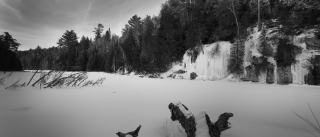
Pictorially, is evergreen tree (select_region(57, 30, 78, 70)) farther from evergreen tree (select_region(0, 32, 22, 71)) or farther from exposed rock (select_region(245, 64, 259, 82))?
exposed rock (select_region(245, 64, 259, 82))

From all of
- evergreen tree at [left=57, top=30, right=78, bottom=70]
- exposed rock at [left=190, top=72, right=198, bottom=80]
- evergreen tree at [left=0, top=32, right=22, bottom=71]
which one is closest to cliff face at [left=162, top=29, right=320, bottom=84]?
exposed rock at [left=190, top=72, right=198, bottom=80]

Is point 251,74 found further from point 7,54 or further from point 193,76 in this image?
point 7,54

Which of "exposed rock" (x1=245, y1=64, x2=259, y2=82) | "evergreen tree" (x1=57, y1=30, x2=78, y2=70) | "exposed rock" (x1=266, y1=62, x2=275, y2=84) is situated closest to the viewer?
"exposed rock" (x1=266, y1=62, x2=275, y2=84)

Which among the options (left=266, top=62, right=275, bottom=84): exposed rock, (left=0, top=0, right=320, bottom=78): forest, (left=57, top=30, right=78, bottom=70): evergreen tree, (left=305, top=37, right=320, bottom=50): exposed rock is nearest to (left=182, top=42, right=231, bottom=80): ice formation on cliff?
(left=0, top=0, right=320, bottom=78): forest

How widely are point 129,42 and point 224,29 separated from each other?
16940mm

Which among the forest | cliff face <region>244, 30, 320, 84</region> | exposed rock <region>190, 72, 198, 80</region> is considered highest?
the forest

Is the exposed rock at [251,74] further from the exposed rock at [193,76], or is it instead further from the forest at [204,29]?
the exposed rock at [193,76]

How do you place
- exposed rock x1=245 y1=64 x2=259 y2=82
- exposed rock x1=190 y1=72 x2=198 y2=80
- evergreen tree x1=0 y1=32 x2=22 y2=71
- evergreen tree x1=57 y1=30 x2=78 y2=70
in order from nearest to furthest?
exposed rock x1=245 y1=64 x2=259 y2=82 < evergreen tree x1=0 y1=32 x2=22 y2=71 < exposed rock x1=190 y1=72 x2=198 y2=80 < evergreen tree x1=57 y1=30 x2=78 y2=70

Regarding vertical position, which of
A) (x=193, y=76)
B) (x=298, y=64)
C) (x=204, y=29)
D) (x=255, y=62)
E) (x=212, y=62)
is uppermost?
(x=204, y=29)

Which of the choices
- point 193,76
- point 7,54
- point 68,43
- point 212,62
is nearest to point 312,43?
point 212,62

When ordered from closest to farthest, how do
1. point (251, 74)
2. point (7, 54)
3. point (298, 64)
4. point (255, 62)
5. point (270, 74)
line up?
point (298, 64) < point (270, 74) < point (255, 62) < point (251, 74) < point (7, 54)

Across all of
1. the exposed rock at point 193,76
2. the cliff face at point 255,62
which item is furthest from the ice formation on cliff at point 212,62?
the exposed rock at point 193,76

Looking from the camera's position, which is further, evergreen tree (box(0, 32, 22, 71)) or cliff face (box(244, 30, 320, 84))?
evergreen tree (box(0, 32, 22, 71))

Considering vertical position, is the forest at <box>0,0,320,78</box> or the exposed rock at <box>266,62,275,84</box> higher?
the forest at <box>0,0,320,78</box>
